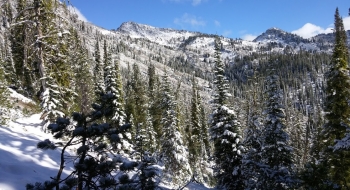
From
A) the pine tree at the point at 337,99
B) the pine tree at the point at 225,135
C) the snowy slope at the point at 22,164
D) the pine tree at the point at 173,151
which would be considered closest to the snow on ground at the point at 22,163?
the snowy slope at the point at 22,164

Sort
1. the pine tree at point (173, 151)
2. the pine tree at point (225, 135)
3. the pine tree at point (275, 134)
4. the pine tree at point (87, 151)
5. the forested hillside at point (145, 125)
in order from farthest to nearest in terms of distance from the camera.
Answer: the pine tree at point (173, 151) < the pine tree at point (225, 135) < the pine tree at point (275, 134) < the forested hillside at point (145, 125) < the pine tree at point (87, 151)

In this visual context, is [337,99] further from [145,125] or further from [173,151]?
[145,125]

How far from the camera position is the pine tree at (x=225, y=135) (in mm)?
21484

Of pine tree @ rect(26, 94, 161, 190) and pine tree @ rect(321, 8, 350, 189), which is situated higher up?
pine tree @ rect(321, 8, 350, 189)

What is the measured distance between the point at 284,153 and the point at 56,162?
55.6 feet

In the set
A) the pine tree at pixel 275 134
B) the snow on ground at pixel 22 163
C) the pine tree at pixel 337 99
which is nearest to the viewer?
the snow on ground at pixel 22 163

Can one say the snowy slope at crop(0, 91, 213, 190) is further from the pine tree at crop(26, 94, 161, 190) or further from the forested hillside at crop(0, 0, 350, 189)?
the pine tree at crop(26, 94, 161, 190)

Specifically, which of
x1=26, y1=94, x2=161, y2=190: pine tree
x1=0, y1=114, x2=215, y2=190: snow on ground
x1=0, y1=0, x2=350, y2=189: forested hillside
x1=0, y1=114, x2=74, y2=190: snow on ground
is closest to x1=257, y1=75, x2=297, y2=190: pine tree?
x1=0, y1=0, x2=350, y2=189: forested hillside

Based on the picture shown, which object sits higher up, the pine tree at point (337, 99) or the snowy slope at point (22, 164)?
the pine tree at point (337, 99)

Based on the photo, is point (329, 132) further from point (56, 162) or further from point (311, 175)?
point (56, 162)

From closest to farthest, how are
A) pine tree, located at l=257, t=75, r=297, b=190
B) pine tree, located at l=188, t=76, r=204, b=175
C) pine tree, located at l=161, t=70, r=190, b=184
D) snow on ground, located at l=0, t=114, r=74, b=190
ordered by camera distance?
snow on ground, located at l=0, t=114, r=74, b=190
pine tree, located at l=257, t=75, r=297, b=190
pine tree, located at l=161, t=70, r=190, b=184
pine tree, located at l=188, t=76, r=204, b=175

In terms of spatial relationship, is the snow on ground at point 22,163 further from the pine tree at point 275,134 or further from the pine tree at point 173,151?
the pine tree at point 173,151

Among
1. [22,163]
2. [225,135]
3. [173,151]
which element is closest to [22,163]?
[22,163]

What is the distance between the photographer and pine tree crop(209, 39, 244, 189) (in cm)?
2148
